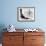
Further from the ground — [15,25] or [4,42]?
[15,25]

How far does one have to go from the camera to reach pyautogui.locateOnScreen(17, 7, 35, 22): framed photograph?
4.33 metres

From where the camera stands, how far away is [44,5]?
4355 millimetres

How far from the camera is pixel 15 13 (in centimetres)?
435

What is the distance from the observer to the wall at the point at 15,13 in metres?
4.33

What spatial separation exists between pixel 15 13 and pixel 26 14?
0.36 metres

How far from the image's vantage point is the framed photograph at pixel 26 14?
14.2ft

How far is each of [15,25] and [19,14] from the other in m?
0.38

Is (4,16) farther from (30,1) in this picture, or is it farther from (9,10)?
(30,1)

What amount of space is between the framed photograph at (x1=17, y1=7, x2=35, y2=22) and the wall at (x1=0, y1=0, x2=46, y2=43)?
98 millimetres

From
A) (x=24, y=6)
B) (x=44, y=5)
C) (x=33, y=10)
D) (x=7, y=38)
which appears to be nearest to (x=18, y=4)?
(x=24, y=6)

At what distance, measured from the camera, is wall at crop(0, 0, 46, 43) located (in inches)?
170

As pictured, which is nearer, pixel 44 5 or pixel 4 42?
pixel 4 42

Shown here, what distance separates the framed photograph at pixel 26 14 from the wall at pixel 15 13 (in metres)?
0.10

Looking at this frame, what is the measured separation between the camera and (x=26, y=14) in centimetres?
436
